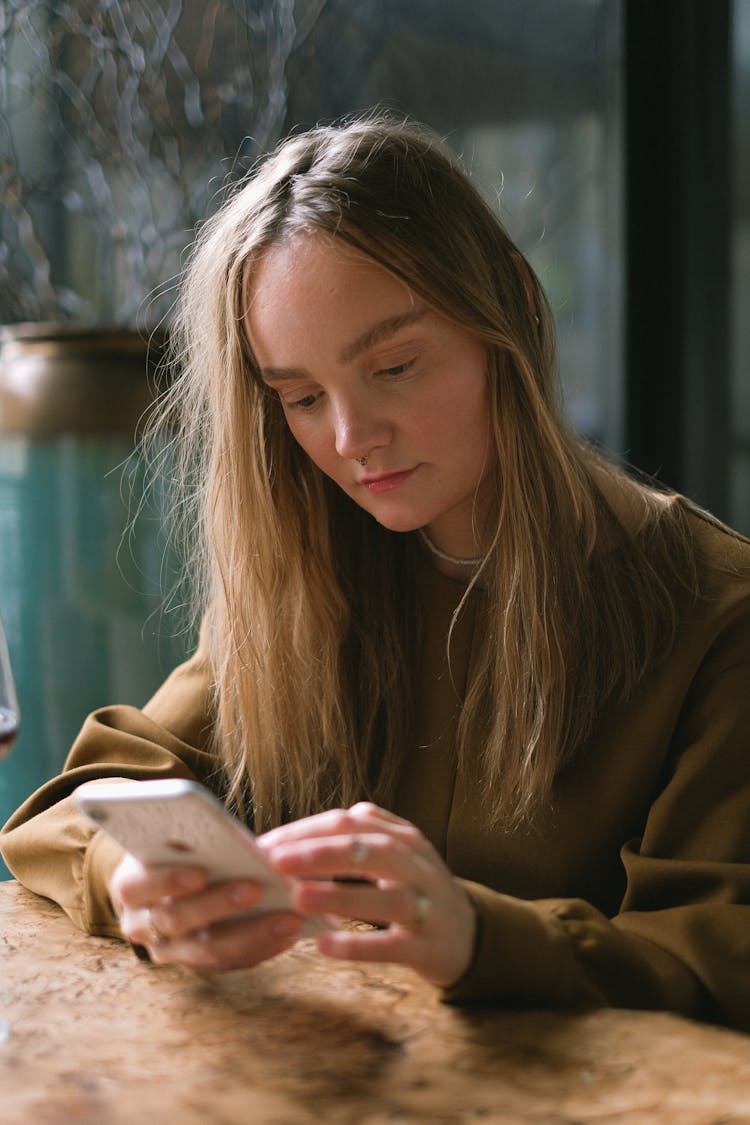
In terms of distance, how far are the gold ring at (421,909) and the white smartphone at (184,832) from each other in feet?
0.21

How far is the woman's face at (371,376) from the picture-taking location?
4.33ft

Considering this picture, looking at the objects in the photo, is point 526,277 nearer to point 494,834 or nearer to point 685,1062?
point 494,834

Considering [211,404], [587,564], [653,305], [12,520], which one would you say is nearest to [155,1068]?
[587,564]

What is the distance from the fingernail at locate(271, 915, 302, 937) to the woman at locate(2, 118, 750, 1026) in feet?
0.43

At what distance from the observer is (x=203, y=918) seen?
973 millimetres

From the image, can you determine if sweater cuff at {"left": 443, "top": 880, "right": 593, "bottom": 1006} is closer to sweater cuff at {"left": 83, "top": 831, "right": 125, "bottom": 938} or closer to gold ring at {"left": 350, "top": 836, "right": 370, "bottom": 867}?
gold ring at {"left": 350, "top": 836, "right": 370, "bottom": 867}

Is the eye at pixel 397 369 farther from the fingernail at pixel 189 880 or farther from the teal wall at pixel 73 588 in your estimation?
the teal wall at pixel 73 588

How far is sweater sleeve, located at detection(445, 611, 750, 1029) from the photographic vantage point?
1.01 meters

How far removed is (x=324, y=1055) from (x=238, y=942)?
0.42 ft

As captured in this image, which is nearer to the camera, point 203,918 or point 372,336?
point 203,918

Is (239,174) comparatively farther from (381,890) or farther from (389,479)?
(381,890)

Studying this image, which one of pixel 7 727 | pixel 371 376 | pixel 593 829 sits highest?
pixel 371 376

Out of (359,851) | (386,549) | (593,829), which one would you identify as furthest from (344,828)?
(386,549)

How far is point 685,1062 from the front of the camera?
87cm
